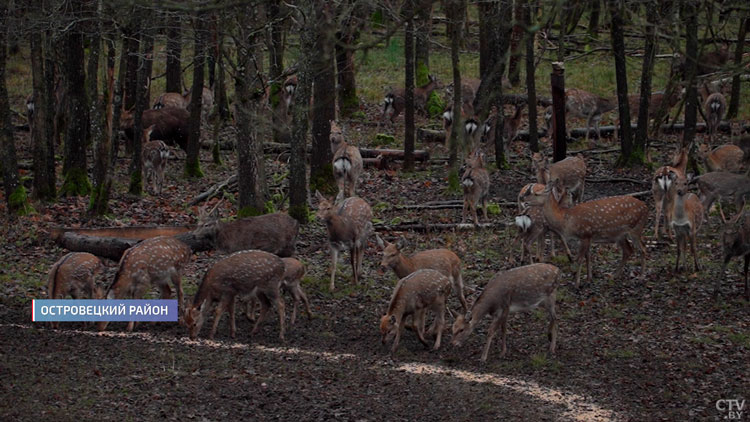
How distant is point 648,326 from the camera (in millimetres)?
10984

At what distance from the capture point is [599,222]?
1256 cm

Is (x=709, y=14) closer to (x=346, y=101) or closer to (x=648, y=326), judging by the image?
(x=648, y=326)

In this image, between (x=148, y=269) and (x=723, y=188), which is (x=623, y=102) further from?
(x=148, y=269)

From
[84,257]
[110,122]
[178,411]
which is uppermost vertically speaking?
[110,122]

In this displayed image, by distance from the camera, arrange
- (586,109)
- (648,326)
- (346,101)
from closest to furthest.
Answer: (648,326) → (586,109) → (346,101)

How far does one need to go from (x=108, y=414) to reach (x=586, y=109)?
53.5 ft

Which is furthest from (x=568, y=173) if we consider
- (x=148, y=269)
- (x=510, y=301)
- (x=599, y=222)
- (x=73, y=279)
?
(x=73, y=279)

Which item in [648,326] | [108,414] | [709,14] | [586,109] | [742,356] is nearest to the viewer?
[709,14]

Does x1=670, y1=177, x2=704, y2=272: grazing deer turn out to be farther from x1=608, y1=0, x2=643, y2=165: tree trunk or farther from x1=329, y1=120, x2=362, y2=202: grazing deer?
x1=608, y1=0, x2=643, y2=165: tree trunk

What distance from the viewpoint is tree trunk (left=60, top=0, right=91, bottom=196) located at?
16078 mm

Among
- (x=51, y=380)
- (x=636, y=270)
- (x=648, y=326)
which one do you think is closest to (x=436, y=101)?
(x=636, y=270)

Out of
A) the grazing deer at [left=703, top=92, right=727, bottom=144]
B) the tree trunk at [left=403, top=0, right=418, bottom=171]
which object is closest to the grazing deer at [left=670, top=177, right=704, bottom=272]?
the tree trunk at [left=403, top=0, right=418, bottom=171]

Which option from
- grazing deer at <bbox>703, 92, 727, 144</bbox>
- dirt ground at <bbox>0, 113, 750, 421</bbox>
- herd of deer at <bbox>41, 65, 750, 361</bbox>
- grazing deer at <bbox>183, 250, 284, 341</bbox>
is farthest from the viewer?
grazing deer at <bbox>703, 92, 727, 144</bbox>

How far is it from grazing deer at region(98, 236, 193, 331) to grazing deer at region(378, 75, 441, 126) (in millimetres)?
12319
